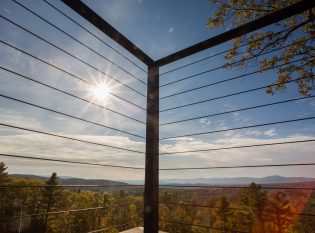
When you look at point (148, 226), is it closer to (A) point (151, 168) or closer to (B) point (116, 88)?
→ (A) point (151, 168)

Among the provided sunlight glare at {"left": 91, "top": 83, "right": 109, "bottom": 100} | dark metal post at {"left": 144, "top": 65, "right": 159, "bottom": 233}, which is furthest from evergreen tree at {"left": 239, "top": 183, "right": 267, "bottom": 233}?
sunlight glare at {"left": 91, "top": 83, "right": 109, "bottom": 100}

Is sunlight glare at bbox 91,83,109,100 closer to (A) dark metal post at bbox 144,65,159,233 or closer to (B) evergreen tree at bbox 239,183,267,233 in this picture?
(A) dark metal post at bbox 144,65,159,233

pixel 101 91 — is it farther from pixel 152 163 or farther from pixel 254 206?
pixel 254 206

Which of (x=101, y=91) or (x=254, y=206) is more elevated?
(x=101, y=91)

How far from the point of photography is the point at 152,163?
1.73m

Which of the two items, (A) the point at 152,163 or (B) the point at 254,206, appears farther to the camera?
(B) the point at 254,206

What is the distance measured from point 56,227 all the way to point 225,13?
5351 cm

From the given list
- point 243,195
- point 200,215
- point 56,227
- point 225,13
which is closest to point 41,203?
point 56,227

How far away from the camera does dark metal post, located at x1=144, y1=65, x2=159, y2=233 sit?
1.66m

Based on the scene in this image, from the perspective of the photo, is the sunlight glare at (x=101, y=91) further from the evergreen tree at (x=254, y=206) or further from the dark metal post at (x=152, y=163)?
the evergreen tree at (x=254, y=206)

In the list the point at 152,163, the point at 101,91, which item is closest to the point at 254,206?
the point at 152,163

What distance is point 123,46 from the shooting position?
69.2 inches

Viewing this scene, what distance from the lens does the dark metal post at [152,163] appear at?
1.66 metres

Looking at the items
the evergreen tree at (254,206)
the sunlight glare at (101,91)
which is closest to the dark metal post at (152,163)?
the sunlight glare at (101,91)
